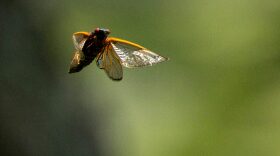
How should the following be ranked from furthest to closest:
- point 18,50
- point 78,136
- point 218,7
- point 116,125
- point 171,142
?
point 218,7, point 171,142, point 116,125, point 78,136, point 18,50

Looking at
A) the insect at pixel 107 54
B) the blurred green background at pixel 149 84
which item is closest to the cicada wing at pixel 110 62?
the insect at pixel 107 54

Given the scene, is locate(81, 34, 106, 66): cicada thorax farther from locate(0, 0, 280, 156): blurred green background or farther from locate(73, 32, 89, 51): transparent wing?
locate(0, 0, 280, 156): blurred green background

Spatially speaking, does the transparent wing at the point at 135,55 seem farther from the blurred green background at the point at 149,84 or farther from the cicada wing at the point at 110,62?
the blurred green background at the point at 149,84

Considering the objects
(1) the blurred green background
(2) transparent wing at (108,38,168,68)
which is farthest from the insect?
(1) the blurred green background

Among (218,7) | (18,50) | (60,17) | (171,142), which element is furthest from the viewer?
(218,7)

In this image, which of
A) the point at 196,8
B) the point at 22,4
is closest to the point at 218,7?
the point at 196,8

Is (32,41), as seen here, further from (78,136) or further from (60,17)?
(60,17)

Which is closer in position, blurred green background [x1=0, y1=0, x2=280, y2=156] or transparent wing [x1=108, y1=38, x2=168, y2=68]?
transparent wing [x1=108, y1=38, x2=168, y2=68]

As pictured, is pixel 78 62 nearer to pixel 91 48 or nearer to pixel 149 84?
pixel 91 48
